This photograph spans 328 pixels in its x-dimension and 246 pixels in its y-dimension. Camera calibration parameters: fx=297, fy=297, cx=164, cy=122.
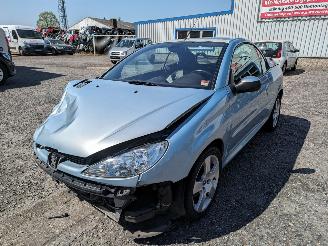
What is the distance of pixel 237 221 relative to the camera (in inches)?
112

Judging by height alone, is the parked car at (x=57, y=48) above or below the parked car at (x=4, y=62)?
below

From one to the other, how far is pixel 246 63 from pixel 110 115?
2.18 m

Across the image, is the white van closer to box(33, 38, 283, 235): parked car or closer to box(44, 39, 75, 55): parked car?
box(44, 39, 75, 55): parked car

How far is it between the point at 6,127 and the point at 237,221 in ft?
14.9

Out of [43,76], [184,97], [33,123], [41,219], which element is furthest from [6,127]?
[43,76]

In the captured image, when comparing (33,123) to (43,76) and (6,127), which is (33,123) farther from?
(43,76)

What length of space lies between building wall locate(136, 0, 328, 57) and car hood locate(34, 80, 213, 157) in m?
13.1

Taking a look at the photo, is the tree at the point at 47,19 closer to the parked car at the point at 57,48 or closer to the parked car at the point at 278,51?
the parked car at the point at 57,48

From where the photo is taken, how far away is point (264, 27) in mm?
18375

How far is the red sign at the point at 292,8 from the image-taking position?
54.0 ft

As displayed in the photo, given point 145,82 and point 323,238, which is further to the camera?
point 145,82

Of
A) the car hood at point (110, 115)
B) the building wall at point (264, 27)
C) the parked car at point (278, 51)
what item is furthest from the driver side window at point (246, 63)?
the building wall at point (264, 27)

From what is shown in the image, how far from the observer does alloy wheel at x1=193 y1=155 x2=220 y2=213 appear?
274 cm

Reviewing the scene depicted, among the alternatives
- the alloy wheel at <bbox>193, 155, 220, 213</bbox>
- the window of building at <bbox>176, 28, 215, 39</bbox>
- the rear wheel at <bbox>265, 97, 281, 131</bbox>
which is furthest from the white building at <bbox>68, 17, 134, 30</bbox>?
the alloy wheel at <bbox>193, 155, 220, 213</bbox>
